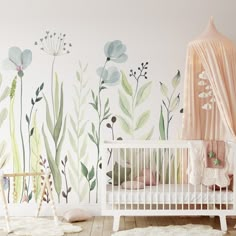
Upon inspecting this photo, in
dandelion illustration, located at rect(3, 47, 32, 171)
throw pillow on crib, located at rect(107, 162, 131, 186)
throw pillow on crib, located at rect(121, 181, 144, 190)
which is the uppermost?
dandelion illustration, located at rect(3, 47, 32, 171)

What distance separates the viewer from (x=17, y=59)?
5.36 m

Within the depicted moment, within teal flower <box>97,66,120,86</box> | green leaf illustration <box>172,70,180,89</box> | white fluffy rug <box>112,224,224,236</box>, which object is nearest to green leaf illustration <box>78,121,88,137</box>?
teal flower <box>97,66,120,86</box>

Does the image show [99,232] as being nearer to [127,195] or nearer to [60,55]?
[127,195]

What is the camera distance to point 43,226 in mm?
4805

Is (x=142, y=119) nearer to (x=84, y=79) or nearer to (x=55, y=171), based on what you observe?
(x=84, y=79)

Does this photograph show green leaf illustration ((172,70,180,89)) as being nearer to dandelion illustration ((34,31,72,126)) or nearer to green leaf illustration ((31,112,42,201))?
dandelion illustration ((34,31,72,126))

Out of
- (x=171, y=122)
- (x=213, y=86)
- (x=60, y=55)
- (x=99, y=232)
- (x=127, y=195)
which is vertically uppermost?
(x=60, y=55)

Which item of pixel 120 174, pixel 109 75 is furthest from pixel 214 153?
pixel 109 75

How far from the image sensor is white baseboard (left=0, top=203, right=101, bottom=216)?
5.38 m

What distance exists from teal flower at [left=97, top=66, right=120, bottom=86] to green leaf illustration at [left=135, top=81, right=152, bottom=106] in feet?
0.90

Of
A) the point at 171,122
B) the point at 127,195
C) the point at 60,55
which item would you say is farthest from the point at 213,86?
the point at 60,55

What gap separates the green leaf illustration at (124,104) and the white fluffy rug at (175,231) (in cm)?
130

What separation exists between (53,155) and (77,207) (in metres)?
0.62

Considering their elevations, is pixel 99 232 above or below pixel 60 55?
below
